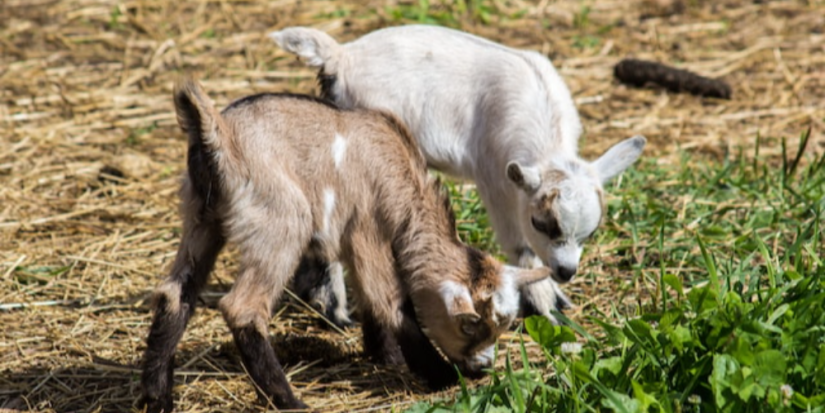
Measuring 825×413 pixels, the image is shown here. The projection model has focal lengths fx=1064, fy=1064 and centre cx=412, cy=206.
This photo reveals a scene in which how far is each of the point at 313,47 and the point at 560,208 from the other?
1598 mm

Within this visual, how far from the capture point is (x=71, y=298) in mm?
5344

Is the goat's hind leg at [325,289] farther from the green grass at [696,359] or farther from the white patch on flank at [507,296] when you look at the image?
the white patch on flank at [507,296]

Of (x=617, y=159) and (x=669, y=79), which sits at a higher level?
(x=617, y=159)

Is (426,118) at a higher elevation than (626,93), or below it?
higher

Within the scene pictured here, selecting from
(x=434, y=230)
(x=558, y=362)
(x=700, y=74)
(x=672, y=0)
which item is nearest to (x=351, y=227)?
(x=434, y=230)

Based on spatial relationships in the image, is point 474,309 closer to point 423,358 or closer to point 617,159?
point 423,358

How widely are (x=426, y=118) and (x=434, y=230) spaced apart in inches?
47.5

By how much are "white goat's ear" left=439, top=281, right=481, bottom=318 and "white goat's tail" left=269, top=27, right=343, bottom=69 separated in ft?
5.48

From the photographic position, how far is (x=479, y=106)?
569 centimetres

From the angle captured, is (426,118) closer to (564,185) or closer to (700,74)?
(564,185)

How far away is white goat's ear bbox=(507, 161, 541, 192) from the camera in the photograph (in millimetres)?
5086

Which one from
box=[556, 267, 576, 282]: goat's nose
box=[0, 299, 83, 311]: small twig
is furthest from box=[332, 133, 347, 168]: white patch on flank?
box=[0, 299, 83, 311]: small twig

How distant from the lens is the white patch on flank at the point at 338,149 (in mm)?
4418

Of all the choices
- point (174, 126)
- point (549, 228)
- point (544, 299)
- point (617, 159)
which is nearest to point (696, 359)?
point (549, 228)
